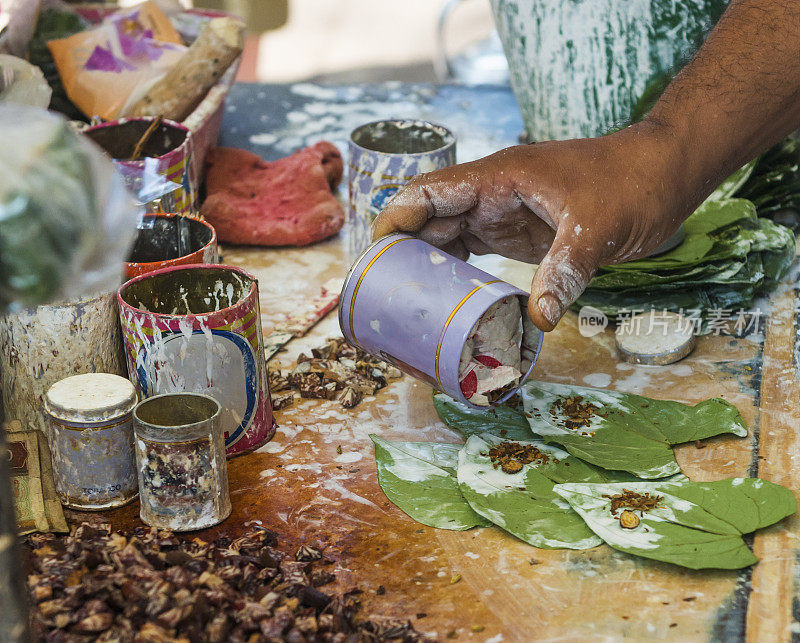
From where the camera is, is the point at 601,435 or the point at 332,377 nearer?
the point at 601,435

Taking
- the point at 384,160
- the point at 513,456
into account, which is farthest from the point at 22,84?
the point at 513,456

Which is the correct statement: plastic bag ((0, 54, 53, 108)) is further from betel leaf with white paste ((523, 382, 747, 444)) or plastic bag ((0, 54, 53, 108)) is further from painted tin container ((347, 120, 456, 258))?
betel leaf with white paste ((523, 382, 747, 444))

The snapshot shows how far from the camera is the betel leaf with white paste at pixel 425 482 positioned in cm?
130

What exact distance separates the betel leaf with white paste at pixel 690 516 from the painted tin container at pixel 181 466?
50cm

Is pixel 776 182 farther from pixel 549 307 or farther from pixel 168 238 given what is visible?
pixel 168 238

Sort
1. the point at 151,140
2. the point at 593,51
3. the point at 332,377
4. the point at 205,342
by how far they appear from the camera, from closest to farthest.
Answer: the point at 205,342 < the point at 332,377 < the point at 593,51 < the point at 151,140

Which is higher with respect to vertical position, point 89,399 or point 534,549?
point 89,399

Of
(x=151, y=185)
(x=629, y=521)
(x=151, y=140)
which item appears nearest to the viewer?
(x=629, y=521)

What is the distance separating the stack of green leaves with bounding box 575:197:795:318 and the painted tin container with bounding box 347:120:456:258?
1.42 feet

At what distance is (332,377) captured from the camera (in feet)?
5.40

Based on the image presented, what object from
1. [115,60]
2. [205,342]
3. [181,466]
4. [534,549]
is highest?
[115,60]

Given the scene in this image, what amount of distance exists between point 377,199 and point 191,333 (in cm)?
68

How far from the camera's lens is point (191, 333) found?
4.36 ft

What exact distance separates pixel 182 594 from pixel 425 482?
0.44m
